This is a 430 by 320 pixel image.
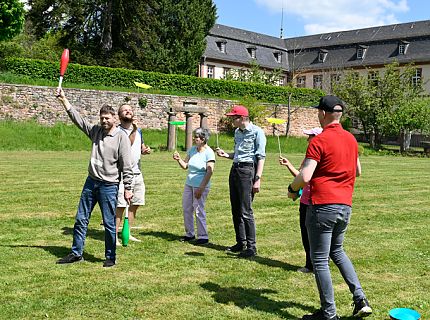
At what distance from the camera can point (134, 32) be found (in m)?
41.9

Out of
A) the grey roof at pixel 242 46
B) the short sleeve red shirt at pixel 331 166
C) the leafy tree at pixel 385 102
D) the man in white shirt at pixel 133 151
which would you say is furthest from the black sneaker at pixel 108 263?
the grey roof at pixel 242 46

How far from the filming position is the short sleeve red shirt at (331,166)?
4500 mm

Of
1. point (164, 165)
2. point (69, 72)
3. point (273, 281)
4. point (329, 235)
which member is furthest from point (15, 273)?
point (69, 72)

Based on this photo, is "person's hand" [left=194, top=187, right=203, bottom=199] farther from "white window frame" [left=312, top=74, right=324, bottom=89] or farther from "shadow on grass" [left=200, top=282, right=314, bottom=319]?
"white window frame" [left=312, top=74, right=324, bottom=89]

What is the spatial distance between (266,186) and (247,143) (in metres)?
7.71

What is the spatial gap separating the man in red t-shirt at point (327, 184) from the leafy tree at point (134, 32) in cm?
3765

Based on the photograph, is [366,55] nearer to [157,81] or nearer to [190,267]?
[157,81]

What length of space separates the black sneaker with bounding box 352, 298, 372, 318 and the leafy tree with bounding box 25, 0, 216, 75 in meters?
37.9

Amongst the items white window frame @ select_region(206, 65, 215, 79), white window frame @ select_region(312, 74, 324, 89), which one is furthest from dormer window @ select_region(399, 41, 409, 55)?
white window frame @ select_region(206, 65, 215, 79)

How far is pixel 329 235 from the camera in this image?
460 cm

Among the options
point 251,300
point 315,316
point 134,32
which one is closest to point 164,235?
point 251,300

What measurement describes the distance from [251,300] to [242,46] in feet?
196

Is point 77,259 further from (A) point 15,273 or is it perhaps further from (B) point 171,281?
(B) point 171,281

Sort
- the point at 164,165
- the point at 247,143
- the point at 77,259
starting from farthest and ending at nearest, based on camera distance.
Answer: the point at 164,165
the point at 247,143
the point at 77,259
